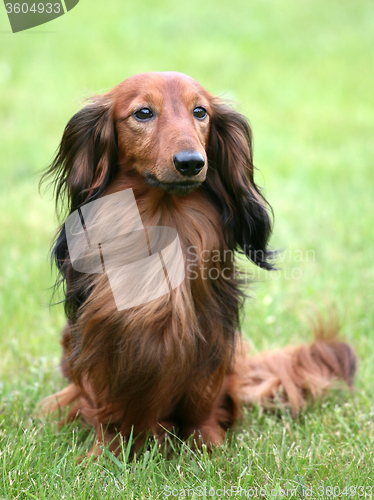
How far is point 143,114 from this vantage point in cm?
219

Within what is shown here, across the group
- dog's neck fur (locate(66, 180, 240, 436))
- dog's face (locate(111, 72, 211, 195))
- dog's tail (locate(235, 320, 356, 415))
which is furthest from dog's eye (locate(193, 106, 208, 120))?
dog's tail (locate(235, 320, 356, 415))

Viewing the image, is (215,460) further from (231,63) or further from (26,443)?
(231,63)

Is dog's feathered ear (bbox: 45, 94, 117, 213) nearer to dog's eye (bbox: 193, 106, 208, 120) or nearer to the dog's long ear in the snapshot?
the dog's long ear

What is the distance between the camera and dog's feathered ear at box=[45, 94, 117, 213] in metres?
2.31

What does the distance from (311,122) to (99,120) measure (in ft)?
21.0

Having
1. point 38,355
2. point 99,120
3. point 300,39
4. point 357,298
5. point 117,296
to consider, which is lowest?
point 357,298

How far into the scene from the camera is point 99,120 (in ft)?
7.63

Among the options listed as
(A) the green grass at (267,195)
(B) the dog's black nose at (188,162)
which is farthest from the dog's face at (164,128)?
(A) the green grass at (267,195)

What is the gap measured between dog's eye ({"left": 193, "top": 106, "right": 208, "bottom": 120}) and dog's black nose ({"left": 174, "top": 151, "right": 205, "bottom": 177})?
321mm

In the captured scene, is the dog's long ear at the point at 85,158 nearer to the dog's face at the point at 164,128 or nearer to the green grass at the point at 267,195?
the dog's face at the point at 164,128

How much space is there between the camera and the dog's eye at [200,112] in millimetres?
2266

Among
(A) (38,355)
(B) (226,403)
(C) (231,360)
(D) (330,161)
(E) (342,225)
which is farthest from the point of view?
(D) (330,161)

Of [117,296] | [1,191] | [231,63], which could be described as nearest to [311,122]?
[231,63]

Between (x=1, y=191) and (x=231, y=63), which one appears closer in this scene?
(x=1, y=191)
